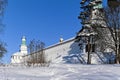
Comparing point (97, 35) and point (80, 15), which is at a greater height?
point (80, 15)

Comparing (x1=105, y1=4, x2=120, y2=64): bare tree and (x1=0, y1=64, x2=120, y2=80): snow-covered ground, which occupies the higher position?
(x1=105, y1=4, x2=120, y2=64): bare tree

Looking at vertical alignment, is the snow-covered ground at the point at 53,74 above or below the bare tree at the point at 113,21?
below

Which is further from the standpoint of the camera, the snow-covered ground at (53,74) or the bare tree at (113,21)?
the bare tree at (113,21)

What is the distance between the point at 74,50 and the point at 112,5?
88.2 ft

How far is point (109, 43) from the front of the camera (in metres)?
43.6

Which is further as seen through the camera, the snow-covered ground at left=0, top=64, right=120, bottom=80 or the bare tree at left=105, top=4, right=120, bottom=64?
the bare tree at left=105, top=4, right=120, bottom=64

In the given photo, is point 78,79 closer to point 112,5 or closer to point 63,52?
point 112,5

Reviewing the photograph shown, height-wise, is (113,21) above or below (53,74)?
above

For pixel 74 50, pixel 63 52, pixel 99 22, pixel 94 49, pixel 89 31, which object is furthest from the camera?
pixel 63 52

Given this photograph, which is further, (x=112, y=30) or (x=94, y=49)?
(x=94, y=49)

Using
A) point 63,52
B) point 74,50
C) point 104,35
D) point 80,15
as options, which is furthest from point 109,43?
point 63,52

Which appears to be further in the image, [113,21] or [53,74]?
[113,21]

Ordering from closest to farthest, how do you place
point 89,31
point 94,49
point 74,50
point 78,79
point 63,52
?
point 78,79 < point 89,31 < point 94,49 < point 74,50 < point 63,52

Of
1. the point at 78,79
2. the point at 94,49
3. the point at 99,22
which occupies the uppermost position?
the point at 99,22
